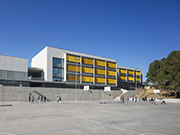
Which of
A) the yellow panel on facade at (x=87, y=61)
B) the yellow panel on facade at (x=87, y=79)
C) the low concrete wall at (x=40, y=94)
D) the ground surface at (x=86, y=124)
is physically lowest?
the low concrete wall at (x=40, y=94)

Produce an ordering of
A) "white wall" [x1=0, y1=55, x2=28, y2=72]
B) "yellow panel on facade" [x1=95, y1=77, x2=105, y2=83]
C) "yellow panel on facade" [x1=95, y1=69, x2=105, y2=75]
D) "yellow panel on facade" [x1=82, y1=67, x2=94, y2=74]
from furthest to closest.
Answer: "yellow panel on facade" [x1=95, y1=69, x2=105, y2=75] < "yellow panel on facade" [x1=95, y1=77, x2=105, y2=83] < "yellow panel on facade" [x1=82, y1=67, x2=94, y2=74] < "white wall" [x1=0, y1=55, x2=28, y2=72]

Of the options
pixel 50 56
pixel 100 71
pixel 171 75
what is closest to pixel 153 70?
pixel 171 75

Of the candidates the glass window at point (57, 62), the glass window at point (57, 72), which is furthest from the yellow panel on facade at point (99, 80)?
the glass window at point (57, 62)

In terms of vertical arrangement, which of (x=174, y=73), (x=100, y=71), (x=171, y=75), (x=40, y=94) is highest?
(x=100, y=71)

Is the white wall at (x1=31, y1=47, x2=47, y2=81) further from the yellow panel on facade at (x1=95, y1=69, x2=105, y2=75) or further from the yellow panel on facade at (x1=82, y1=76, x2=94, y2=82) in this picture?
the yellow panel on facade at (x1=95, y1=69, x2=105, y2=75)

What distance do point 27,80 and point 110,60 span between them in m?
40.4

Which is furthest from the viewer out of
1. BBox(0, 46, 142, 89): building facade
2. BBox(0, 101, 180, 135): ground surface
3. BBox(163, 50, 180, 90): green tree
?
BBox(163, 50, 180, 90): green tree

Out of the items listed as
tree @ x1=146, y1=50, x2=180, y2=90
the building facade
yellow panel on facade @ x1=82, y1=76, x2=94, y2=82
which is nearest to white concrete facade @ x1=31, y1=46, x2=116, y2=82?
the building facade

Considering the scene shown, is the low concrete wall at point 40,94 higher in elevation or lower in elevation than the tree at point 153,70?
lower

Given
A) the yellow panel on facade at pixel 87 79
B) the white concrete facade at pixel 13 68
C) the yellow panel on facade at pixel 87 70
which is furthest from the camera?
the yellow panel on facade at pixel 87 70

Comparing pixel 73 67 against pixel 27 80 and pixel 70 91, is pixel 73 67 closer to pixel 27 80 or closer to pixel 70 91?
pixel 70 91

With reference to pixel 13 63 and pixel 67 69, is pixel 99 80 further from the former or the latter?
pixel 13 63

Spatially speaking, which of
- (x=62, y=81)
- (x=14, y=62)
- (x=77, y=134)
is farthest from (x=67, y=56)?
(x=77, y=134)

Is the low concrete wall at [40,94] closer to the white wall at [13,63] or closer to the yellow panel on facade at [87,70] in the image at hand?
the yellow panel on facade at [87,70]
